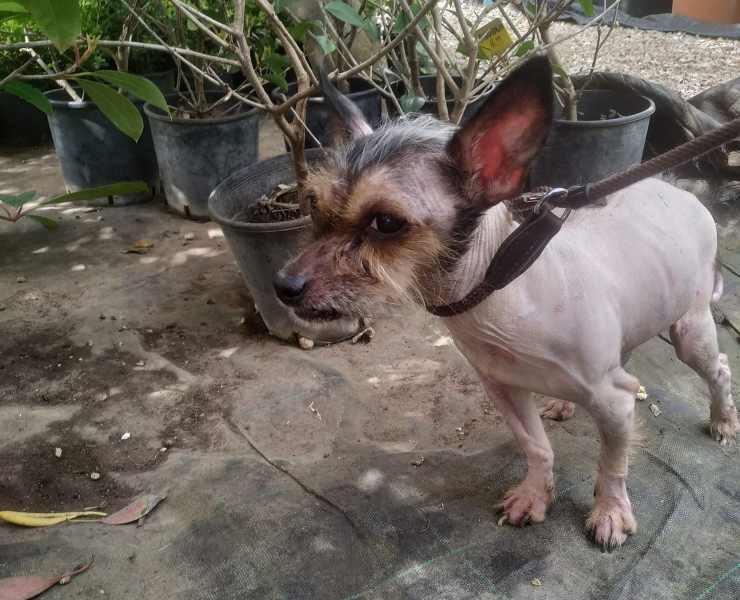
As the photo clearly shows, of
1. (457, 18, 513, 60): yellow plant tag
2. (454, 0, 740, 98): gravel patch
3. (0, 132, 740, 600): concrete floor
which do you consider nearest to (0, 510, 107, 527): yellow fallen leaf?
(0, 132, 740, 600): concrete floor

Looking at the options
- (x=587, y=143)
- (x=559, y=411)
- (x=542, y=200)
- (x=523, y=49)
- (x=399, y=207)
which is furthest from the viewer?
(x=587, y=143)

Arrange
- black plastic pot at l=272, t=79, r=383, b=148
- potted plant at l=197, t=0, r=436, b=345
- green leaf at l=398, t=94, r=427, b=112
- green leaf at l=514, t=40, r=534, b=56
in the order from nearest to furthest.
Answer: potted plant at l=197, t=0, r=436, b=345
green leaf at l=398, t=94, r=427, b=112
green leaf at l=514, t=40, r=534, b=56
black plastic pot at l=272, t=79, r=383, b=148

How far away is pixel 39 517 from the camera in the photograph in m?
2.55

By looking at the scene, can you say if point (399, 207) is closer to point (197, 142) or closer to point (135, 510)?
point (135, 510)

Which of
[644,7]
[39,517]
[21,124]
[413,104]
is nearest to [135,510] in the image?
[39,517]

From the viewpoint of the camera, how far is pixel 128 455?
3.06 m

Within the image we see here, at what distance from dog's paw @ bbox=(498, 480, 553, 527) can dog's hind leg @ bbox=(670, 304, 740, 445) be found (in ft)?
2.69

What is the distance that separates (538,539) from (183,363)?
2.23m

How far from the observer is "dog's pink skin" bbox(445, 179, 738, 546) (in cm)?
204

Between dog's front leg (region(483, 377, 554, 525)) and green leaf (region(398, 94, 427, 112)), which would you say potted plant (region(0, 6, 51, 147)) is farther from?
dog's front leg (region(483, 377, 554, 525))

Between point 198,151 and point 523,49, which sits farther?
point 198,151

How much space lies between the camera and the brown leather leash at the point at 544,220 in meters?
1.85

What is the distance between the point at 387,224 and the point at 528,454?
46.8 inches

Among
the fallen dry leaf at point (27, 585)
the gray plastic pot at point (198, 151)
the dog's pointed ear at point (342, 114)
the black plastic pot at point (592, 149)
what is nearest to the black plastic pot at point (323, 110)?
the gray plastic pot at point (198, 151)
